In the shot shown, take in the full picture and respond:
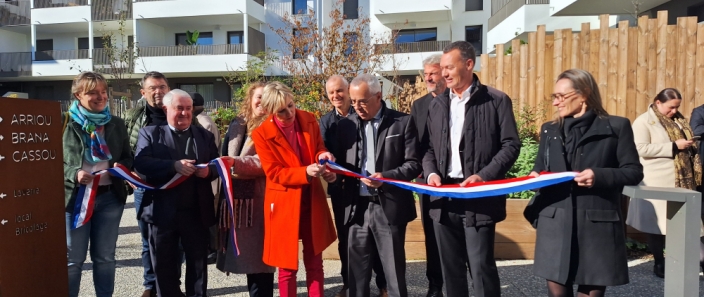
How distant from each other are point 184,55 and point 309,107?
21348mm

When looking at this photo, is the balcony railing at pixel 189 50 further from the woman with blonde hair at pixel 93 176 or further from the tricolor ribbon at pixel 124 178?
the tricolor ribbon at pixel 124 178

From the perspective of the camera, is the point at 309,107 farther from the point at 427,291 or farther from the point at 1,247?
the point at 1,247

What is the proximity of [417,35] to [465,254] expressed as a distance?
27.6 meters

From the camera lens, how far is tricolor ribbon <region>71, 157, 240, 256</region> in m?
4.09

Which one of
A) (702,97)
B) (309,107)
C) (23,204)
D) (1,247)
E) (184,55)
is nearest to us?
(1,247)

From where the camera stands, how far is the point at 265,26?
3173 centimetres

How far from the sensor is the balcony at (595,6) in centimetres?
1387

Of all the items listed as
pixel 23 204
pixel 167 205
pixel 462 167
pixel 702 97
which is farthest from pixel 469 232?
pixel 702 97

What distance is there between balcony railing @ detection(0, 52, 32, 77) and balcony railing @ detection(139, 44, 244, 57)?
845cm

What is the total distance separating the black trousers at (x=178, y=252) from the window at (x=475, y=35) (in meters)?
26.7

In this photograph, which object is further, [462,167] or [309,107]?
[309,107]

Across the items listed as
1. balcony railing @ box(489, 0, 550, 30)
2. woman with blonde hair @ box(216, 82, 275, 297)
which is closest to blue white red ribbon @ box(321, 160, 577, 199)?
woman with blonde hair @ box(216, 82, 275, 297)

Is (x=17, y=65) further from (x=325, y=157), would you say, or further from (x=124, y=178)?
(x=325, y=157)

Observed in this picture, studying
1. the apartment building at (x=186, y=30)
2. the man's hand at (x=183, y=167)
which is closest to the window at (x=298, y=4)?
the apartment building at (x=186, y=30)
